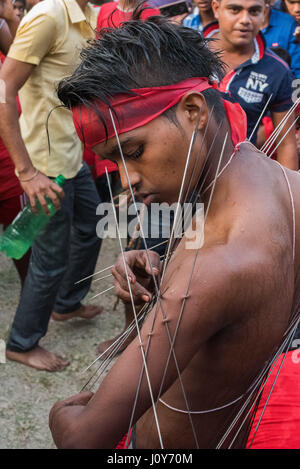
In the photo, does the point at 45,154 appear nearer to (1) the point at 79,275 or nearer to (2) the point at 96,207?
(2) the point at 96,207

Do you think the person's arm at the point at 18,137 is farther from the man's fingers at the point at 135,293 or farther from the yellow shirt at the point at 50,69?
the man's fingers at the point at 135,293

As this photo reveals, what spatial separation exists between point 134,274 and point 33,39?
1.60m

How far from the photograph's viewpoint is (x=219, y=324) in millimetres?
1245

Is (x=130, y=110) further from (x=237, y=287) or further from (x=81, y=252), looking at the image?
(x=81, y=252)

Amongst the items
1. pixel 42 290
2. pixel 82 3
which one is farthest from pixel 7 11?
pixel 42 290

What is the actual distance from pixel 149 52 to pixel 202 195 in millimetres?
377

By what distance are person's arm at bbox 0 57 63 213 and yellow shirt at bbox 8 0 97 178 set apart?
0.23 feet

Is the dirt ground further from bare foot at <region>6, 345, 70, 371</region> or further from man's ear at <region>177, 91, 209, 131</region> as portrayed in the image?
man's ear at <region>177, 91, 209, 131</region>

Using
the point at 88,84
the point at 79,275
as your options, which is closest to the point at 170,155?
the point at 88,84

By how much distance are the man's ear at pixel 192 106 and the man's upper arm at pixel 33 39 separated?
1.66 metres

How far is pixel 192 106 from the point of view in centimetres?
138

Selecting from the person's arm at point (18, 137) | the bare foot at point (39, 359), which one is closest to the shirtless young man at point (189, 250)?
the person's arm at point (18, 137)
